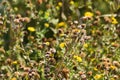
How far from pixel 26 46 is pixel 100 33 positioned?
0.78 metres

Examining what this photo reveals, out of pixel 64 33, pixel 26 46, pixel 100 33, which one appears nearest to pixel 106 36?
pixel 100 33

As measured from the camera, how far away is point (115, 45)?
4152mm

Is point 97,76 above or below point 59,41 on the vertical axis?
below

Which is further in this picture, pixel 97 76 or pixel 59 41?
pixel 59 41

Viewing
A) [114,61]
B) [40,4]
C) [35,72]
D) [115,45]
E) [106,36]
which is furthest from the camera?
[40,4]

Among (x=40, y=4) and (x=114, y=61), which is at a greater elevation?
(x=40, y=4)

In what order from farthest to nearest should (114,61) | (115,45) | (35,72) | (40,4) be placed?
(40,4)
(115,45)
(114,61)
(35,72)

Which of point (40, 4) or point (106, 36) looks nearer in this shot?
point (106, 36)

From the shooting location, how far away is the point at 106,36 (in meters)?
4.43

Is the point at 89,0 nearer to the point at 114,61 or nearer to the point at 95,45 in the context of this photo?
the point at 95,45

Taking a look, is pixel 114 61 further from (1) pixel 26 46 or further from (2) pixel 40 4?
(2) pixel 40 4

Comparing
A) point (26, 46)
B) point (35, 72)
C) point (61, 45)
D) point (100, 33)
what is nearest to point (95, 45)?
point (100, 33)

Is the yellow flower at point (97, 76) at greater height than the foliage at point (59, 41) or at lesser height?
lesser

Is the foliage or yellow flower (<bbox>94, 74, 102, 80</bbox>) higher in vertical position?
the foliage
